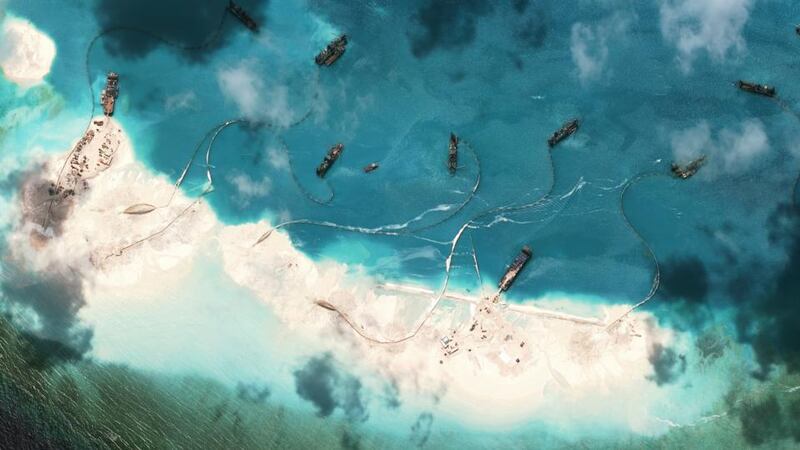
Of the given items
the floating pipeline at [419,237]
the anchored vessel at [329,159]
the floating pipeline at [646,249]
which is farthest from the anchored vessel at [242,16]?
the floating pipeline at [646,249]

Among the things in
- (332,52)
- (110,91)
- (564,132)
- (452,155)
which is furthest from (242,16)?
(564,132)

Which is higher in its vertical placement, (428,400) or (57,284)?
(428,400)

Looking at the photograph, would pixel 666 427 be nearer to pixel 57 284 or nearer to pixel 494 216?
pixel 494 216

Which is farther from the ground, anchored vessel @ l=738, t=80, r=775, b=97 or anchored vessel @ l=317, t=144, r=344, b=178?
anchored vessel @ l=738, t=80, r=775, b=97

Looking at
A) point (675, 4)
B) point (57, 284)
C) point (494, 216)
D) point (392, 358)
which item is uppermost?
point (675, 4)

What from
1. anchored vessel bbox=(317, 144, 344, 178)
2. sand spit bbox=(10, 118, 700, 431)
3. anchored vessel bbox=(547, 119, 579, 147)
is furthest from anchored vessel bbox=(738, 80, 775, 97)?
anchored vessel bbox=(317, 144, 344, 178)

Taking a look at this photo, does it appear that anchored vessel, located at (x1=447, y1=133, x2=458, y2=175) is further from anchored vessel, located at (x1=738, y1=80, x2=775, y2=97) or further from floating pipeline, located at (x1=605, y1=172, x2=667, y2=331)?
anchored vessel, located at (x1=738, y1=80, x2=775, y2=97)

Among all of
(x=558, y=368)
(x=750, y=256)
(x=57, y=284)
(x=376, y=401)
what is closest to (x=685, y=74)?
(x=750, y=256)

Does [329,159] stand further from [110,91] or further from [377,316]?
[110,91]
